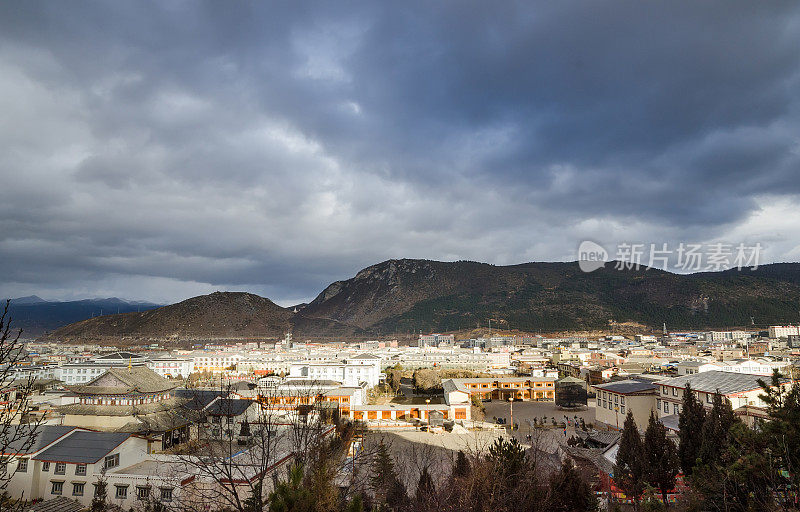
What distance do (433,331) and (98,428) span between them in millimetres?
124314

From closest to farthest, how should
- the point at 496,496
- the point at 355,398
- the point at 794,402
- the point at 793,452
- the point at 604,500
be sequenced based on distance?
the point at 793,452, the point at 794,402, the point at 496,496, the point at 604,500, the point at 355,398

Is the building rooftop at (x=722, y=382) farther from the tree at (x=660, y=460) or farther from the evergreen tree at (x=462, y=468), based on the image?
the evergreen tree at (x=462, y=468)

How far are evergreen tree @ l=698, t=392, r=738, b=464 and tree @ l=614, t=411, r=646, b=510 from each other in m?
1.67

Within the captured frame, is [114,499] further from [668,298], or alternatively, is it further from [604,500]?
[668,298]

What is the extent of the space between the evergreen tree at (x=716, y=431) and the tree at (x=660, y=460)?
878mm

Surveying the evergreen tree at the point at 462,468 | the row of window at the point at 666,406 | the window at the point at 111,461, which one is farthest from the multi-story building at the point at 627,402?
the window at the point at 111,461

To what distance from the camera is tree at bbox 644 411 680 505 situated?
14.5 meters

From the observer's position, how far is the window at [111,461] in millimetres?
14906

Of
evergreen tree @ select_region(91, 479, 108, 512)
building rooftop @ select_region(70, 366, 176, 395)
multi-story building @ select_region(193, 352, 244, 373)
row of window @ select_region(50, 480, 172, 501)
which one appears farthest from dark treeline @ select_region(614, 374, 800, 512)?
multi-story building @ select_region(193, 352, 244, 373)

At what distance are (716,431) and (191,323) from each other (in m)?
139

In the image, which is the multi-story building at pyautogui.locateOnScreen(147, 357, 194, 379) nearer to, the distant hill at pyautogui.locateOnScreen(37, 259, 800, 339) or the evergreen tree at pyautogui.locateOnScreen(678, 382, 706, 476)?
the evergreen tree at pyautogui.locateOnScreen(678, 382, 706, 476)

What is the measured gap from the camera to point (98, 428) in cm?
1972

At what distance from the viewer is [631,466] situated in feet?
48.6

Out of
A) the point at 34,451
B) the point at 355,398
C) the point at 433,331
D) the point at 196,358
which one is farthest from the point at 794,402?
the point at 433,331
